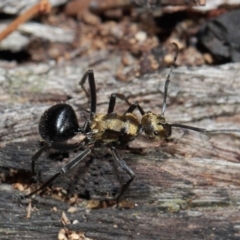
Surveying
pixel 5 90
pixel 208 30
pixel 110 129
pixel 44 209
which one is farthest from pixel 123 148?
pixel 208 30

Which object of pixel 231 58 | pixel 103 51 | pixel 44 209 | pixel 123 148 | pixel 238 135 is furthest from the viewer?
pixel 103 51

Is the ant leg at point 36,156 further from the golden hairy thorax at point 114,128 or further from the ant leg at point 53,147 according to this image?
the golden hairy thorax at point 114,128

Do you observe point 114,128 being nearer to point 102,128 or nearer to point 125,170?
point 102,128

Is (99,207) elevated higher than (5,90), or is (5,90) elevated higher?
(5,90)

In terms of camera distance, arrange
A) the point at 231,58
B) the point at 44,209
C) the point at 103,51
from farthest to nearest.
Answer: the point at 103,51
the point at 231,58
the point at 44,209

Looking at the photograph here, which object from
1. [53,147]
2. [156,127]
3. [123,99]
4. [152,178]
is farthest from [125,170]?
[123,99]

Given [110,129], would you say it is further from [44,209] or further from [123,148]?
[44,209]

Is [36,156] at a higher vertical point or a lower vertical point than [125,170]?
higher
